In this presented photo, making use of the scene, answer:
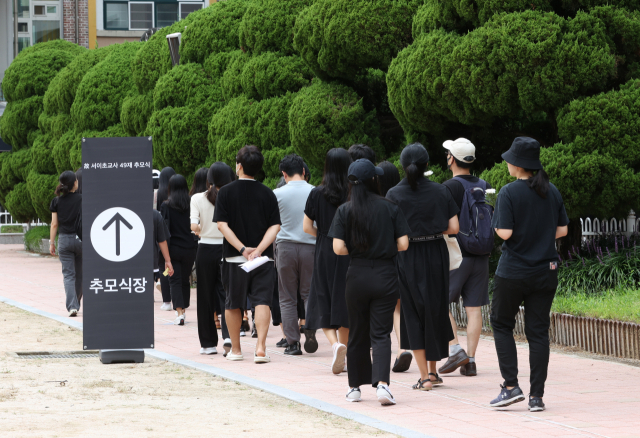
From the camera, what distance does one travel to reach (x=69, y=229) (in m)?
12.1

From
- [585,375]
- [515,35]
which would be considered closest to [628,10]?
[515,35]

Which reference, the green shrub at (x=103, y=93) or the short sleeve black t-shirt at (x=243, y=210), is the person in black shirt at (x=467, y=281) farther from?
the green shrub at (x=103, y=93)

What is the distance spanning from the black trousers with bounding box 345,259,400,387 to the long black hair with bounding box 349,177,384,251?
0.17 metres

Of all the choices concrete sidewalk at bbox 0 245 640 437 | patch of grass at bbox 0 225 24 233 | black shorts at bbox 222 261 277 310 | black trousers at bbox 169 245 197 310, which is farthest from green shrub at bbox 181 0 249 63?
patch of grass at bbox 0 225 24 233

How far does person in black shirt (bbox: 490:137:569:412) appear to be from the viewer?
20.3 feet

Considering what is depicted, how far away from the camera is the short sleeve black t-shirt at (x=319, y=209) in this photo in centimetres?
791

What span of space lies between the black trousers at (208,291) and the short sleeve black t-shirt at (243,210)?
0.77 m

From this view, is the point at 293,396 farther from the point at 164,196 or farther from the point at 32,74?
the point at 32,74

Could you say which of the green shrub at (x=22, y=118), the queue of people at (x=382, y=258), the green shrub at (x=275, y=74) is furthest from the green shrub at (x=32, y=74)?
the queue of people at (x=382, y=258)

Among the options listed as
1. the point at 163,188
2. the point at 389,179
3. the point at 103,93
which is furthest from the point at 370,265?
the point at 103,93

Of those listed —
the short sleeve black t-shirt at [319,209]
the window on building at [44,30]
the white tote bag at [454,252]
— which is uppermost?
the window on building at [44,30]

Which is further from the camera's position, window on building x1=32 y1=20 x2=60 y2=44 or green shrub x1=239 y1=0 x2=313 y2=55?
window on building x1=32 y1=20 x2=60 y2=44

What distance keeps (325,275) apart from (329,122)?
223 inches

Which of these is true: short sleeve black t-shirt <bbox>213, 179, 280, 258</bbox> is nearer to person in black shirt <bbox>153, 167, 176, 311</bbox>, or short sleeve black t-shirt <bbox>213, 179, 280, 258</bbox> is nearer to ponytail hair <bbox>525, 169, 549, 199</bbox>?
ponytail hair <bbox>525, 169, 549, 199</bbox>
